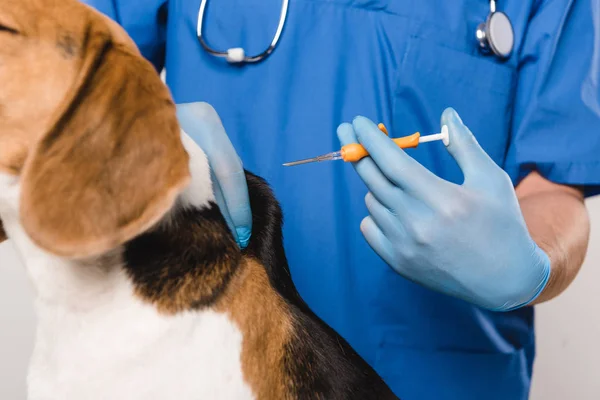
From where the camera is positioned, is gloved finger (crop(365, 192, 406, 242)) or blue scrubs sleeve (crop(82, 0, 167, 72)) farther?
blue scrubs sleeve (crop(82, 0, 167, 72))

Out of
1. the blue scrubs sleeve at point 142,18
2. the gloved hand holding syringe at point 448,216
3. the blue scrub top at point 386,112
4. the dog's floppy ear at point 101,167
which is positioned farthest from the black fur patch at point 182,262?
the blue scrubs sleeve at point 142,18

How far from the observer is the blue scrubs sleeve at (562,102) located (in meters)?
1.10

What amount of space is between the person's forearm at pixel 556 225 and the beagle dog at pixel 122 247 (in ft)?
1.40

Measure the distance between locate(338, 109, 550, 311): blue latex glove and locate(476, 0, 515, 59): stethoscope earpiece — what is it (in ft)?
1.07

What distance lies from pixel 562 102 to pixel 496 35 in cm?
18

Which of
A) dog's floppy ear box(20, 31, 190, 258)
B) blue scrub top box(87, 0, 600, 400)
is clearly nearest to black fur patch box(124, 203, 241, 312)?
dog's floppy ear box(20, 31, 190, 258)

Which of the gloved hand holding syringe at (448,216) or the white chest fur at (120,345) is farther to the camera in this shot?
the gloved hand holding syringe at (448,216)

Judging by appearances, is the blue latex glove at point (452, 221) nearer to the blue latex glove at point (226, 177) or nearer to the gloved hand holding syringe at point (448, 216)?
the gloved hand holding syringe at point (448, 216)

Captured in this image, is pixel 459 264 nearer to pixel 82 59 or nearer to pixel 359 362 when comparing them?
pixel 359 362

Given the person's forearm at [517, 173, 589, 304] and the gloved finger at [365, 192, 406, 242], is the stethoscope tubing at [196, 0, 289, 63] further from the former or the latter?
the person's forearm at [517, 173, 589, 304]

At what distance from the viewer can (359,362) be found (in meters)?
0.87

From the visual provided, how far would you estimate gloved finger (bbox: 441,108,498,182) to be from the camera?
833 millimetres

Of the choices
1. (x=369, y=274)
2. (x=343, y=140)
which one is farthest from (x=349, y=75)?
(x=369, y=274)

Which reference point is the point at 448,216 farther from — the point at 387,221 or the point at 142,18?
the point at 142,18
